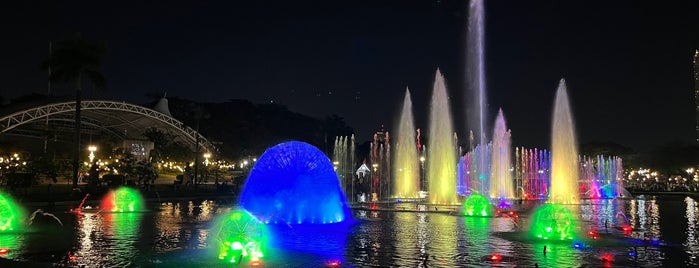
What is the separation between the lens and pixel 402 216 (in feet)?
88.6

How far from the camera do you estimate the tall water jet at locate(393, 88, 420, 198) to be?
161ft

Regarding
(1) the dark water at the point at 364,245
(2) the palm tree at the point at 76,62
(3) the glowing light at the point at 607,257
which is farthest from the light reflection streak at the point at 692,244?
(2) the palm tree at the point at 76,62

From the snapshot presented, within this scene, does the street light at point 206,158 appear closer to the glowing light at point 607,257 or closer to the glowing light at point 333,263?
the glowing light at point 333,263

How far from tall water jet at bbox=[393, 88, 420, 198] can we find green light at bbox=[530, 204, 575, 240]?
29.2 meters

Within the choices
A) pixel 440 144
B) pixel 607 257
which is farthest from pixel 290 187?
pixel 440 144

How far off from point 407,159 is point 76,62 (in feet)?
91.7

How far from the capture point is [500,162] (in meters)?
50.7

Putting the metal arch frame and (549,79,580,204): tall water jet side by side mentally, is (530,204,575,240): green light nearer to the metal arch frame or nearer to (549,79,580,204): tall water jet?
(549,79,580,204): tall water jet

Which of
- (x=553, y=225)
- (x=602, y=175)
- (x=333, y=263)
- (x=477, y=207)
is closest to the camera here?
(x=333, y=263)

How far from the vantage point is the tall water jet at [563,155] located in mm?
43969

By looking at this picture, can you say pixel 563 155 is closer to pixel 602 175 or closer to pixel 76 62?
pixel 76 62

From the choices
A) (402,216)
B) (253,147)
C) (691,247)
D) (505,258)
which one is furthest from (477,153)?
(253,147)

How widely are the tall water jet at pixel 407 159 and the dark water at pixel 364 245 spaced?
82.4ft

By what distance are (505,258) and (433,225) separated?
8570mm
